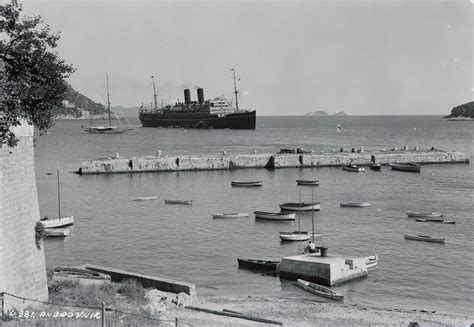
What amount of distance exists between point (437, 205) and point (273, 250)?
1020 inches

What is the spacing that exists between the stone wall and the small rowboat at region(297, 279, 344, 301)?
13.8 m

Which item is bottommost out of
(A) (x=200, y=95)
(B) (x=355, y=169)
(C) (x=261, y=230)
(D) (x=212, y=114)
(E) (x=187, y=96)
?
(C) (x=261, y=230)

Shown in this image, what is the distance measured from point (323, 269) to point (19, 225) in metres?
17.1

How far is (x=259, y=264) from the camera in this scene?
32.4 m

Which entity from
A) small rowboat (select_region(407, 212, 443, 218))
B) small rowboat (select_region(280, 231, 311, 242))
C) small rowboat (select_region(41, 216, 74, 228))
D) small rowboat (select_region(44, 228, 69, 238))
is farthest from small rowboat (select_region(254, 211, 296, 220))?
small rowboat (select_region(44, 228, 69, 238))

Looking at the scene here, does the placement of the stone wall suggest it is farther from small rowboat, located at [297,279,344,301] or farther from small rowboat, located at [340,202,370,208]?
small rowboat, located at [340,202,370,208]

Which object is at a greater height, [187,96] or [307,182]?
[187,96]

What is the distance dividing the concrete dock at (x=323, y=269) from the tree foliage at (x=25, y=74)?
16.9 m

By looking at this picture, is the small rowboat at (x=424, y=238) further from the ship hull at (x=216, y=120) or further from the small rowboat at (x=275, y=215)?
the ship hull at (x=216, y=120)

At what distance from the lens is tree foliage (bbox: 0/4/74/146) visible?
15.9 m

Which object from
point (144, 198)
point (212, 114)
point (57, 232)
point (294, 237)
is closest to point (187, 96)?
point (212, 114)

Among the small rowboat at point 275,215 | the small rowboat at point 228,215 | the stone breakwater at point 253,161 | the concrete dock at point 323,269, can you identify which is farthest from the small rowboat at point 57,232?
the stone breakwater at point 253,161

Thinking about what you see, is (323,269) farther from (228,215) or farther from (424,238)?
(228,215)

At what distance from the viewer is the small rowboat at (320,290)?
2737 centimetres
